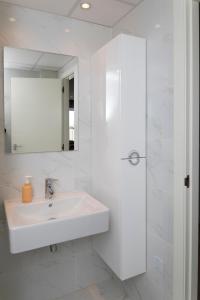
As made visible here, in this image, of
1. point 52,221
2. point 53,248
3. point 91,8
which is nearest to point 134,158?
point 52,221

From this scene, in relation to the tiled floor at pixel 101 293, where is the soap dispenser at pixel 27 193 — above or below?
above

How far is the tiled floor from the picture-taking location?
1.89m

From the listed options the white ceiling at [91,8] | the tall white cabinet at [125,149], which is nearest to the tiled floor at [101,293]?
the tall white cabinet at [125,149]

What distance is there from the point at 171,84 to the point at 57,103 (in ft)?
2.92

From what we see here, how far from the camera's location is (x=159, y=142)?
149 centimetres

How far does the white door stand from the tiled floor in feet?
4.05

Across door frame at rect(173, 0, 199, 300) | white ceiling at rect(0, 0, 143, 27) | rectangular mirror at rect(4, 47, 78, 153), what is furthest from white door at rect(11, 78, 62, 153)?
door frame at rect(173, 0, 199, 300)

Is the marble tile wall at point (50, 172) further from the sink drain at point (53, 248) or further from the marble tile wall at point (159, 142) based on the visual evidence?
the marble tile wall at point (159, 142)

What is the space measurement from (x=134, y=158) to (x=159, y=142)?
0.20m

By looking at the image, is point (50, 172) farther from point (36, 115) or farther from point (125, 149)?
point (125, 149)

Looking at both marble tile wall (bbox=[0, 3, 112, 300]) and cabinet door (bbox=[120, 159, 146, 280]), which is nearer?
cabinet door (bbox=[120, 159, 146, 280])

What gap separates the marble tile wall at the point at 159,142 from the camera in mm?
1409

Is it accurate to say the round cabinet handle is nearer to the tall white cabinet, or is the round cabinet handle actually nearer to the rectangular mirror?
the tall white cabinet

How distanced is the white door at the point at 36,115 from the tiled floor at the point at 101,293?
1.23 m
